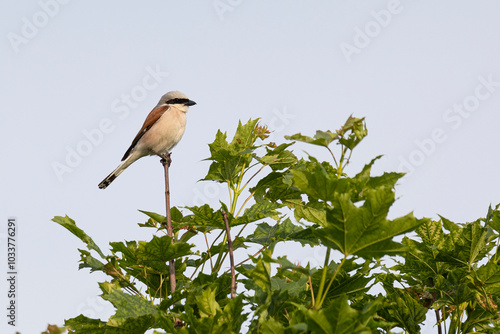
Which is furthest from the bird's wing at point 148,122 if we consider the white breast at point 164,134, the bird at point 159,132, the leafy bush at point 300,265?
the leafy bush at point 300,265

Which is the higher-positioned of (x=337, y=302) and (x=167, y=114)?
(x=167, y=114)

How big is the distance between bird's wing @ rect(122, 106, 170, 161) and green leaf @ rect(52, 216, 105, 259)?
6.62 metres

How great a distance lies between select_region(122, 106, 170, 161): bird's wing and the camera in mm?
10100

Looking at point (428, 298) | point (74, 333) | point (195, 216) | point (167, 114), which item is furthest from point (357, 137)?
point (167, 114)

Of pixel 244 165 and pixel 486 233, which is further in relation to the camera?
pixel 244 165

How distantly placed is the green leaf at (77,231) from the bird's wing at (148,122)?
6616 millimetres

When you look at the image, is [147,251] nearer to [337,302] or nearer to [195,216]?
[195,216]

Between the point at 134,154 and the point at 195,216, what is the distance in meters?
6.77

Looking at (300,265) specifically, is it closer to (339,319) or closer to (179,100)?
(339,319)

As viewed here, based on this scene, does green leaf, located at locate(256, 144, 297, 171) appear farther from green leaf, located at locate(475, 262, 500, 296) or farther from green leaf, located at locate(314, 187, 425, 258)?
green leaf, located at locate(475, 262, 500, 296)

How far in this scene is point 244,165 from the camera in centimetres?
396

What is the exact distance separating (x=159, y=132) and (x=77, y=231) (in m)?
6.23

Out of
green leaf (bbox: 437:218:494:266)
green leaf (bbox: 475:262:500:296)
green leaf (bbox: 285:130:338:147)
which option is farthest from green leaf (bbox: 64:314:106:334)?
green leaf (bbox: 475:262:500:296)

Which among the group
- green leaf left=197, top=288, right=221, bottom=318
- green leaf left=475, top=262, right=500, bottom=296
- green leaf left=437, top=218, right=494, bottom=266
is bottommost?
green leaf left=475, top=262, right=500, bottom=296
